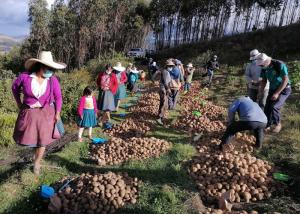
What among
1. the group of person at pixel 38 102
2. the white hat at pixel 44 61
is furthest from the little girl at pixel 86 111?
the white hat at pixel 44 61

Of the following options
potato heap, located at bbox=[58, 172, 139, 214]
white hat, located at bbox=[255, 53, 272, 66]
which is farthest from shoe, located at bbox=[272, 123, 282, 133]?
potato heap, located at bbox=[58, 172, 139, 214]

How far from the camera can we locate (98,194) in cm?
553

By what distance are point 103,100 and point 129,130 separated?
48.1 inches

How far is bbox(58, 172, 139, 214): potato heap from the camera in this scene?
17.6ft

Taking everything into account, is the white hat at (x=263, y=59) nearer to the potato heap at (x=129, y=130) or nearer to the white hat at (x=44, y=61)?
the potato heap at (x=129, y=130)

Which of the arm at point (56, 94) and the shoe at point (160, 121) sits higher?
the arm at point (56, 94)

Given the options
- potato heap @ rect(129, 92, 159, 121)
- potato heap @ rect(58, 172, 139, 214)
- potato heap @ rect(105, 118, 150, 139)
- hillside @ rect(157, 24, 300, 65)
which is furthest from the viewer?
hillside @ rect(157, 24, 300, 65)

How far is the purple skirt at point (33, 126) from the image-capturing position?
549 centimetres

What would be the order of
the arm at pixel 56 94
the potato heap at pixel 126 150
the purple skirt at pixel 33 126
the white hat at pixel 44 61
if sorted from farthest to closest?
the potato heap at pixel 126 150, the arm at pixel 56 94, the purple skirt at pixel 33 126, the white hat at pixel 44 61

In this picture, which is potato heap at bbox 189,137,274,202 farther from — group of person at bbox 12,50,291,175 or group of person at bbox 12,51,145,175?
group of person at bbox 12,51,145,175

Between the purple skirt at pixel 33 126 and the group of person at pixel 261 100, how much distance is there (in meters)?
3.55

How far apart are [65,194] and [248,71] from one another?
218 inches

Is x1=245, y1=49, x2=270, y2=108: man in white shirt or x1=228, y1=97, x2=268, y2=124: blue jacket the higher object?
x1=245, y1=49, x2=270, y2=108: man in white shirt

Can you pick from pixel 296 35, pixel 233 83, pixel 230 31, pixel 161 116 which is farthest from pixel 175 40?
pixel 161 116
